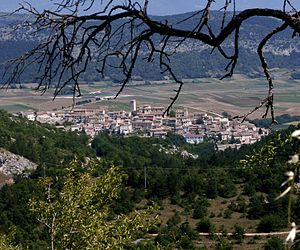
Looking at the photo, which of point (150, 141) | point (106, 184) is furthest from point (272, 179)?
point (150, 141)

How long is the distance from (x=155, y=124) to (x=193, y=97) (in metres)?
31.5

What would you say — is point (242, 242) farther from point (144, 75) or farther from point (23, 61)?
point (144, 75)

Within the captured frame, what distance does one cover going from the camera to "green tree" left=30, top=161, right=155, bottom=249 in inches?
223

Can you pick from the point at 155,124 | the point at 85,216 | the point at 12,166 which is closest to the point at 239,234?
the point at 85,216

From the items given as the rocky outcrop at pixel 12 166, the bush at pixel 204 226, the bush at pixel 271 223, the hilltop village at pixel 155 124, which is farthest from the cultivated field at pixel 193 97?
the bush at pixel 271 223

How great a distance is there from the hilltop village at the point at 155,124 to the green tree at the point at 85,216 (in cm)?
5308

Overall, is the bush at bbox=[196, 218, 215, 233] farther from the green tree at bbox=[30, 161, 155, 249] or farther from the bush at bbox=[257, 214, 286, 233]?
the green tree at bbox=[30, 161, 155, 249]

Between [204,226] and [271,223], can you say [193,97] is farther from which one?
[271,223]

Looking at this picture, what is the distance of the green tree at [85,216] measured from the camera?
5.67 m

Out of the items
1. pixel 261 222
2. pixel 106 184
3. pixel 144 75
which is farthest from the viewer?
pixel 144 75

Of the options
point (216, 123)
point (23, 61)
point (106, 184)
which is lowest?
point (216, 123)

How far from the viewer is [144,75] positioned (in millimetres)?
137250

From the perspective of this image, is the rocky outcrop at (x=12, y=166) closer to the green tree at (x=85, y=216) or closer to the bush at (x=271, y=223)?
the bush at (x=271, y=223)

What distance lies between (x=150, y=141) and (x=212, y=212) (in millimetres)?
27901
